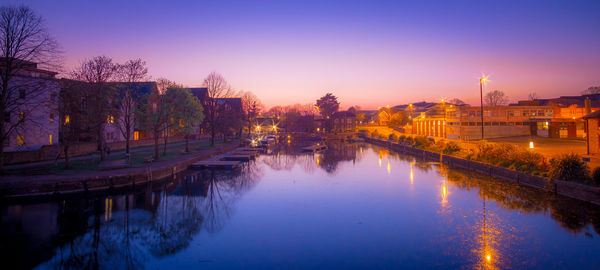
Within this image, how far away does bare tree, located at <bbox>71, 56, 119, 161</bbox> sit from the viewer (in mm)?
26172

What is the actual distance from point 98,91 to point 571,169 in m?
34.5

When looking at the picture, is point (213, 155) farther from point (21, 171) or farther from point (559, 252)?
point (559, 252)

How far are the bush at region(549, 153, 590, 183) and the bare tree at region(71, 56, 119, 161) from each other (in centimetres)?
3324

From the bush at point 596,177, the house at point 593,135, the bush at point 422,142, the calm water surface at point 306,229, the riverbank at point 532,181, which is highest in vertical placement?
A: the house at point 593,135

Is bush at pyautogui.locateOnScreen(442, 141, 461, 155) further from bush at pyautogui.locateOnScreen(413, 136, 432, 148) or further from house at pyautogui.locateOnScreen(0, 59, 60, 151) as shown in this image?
house at pyautogui.locateOnScreen(0, 59, 60, 151)

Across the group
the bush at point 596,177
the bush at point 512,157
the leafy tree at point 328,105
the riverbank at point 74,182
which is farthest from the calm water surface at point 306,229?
the leafy tree at point 328,105

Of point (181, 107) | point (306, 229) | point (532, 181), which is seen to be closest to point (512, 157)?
point (532, 181)

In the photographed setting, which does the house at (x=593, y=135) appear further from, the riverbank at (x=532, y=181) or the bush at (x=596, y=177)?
the bush at (x=596, y=177)

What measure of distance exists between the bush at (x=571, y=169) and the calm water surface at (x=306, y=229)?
1487 millimetres

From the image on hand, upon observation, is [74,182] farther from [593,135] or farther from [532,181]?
[593,135]

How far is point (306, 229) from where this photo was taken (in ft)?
49.9

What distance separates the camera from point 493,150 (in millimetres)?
29500

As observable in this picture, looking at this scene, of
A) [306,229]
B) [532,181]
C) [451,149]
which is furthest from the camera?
[451,149]

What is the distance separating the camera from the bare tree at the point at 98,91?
26172 millimetres
